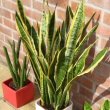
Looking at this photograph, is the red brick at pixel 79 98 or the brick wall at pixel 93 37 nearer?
the brick wall at pixel 93 37

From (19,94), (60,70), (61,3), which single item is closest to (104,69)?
(60,70)

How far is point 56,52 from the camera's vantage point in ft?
5.06

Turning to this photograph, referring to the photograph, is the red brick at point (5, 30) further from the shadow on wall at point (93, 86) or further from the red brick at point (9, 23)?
the shadow on wall at point (93, 86)

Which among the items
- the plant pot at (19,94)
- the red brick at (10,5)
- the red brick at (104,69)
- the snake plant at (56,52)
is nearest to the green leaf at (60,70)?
the snake plant at (56,52)

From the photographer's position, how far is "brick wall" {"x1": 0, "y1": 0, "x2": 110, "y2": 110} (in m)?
1.65

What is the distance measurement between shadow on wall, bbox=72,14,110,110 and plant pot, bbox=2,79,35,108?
29 centimetres

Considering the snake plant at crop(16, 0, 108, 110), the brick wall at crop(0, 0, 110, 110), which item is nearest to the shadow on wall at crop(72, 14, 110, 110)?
the brick wall at crop(0, 0, 110, 110)

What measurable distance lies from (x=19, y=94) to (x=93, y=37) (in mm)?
612

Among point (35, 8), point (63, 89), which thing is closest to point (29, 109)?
point (63, 89)

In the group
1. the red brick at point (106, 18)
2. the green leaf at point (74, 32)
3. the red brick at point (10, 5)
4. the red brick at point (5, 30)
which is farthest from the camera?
the red brick at point (5, 30)

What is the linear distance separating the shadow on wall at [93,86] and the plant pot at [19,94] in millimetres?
286

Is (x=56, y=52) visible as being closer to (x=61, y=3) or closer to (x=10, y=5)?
(x=61, y=3)

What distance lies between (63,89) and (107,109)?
31 centimetres

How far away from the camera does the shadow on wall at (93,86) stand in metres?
1.75
